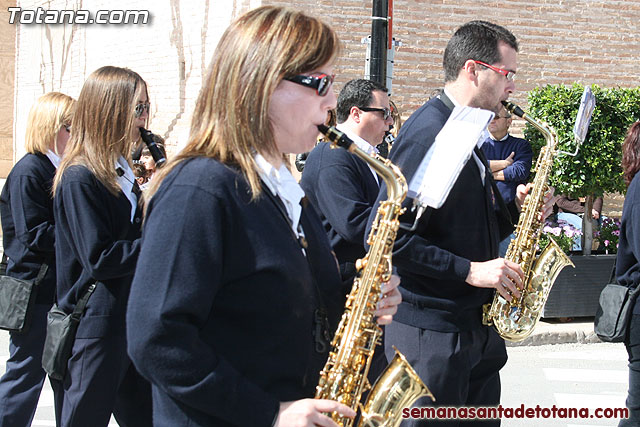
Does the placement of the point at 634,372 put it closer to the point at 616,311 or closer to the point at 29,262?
the point at 616,311

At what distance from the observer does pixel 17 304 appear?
417 cm

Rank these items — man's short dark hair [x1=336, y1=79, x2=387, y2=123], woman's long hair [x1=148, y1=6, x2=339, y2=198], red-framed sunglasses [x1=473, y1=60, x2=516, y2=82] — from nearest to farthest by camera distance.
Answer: woman's long hair [x1=148, y1=6, x2=339, y2=198], red-framed sunglasses [x1=473, y1=60, x2=516, y2=82], man's short dark hair [x1=336, y1=79, x2=387, y2=123]

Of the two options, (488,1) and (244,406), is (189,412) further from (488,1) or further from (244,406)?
(488,1)

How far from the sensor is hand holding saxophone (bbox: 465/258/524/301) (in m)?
3.08

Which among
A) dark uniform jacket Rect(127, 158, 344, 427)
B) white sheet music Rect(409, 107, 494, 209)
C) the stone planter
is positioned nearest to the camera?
dark uniform jacket Rect(127, 158, 344, 427)

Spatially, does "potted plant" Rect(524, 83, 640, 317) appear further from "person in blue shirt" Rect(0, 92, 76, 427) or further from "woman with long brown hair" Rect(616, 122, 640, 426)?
"person in blue shirt" Rect(0, 92, 76, 427)

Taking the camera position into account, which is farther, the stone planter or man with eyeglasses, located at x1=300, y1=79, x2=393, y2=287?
the stone planter

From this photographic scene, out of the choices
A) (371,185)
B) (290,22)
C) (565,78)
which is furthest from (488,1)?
(290,22)

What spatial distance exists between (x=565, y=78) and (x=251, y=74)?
1040cm

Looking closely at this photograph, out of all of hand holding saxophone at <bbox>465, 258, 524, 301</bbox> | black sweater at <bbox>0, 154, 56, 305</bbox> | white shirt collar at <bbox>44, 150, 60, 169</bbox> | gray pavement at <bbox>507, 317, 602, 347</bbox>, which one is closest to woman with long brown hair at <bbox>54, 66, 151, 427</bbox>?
black sweater at <bbox>0, 154, 56, 305</bbox>

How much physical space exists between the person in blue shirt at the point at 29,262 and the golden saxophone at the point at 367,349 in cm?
244

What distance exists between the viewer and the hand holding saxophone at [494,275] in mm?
3084

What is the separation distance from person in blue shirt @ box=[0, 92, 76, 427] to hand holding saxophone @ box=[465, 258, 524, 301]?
7.74 ft

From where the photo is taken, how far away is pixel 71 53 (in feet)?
48.8
